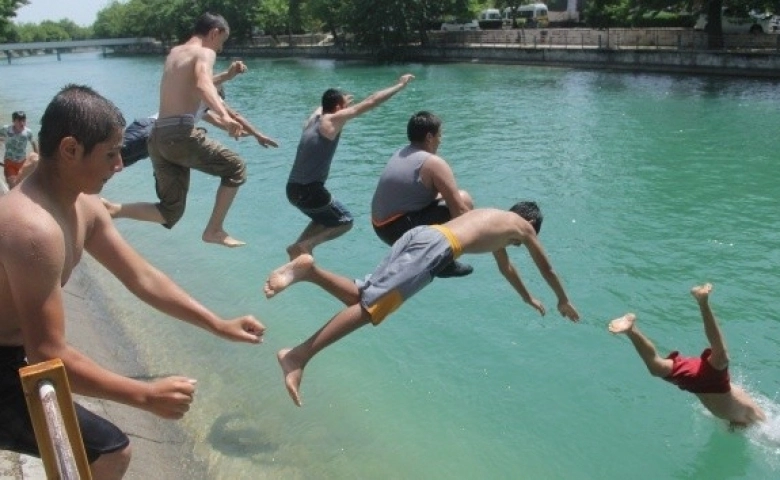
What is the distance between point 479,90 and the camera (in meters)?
37.6

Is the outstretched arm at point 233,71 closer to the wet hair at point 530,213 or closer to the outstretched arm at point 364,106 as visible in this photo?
the outstretched arm at point 364,106

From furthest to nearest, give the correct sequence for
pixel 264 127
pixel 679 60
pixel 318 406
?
pixel 679 60 < pixel 264 127 < pixel 318 406

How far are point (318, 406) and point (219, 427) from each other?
37.1 inches

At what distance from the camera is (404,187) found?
6480 millimetres

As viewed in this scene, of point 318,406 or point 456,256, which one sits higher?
point 456,256

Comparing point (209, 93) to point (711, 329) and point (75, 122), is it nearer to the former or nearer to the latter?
point (75, 122)

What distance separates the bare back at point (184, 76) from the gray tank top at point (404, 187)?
1811 mm

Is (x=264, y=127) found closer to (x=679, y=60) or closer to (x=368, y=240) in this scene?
(x=368, y=240)

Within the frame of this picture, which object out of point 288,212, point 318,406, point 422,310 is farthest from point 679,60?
point 318,406

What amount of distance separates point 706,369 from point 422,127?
9.71ft

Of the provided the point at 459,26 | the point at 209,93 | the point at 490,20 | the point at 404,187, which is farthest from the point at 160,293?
the point at 490,20

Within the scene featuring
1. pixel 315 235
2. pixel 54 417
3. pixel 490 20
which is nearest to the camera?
pixel 54 417

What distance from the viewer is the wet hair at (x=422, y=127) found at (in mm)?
6391

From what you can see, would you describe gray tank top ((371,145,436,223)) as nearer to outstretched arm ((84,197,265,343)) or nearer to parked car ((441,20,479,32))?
outstretched arm ((84,197,265,343))
